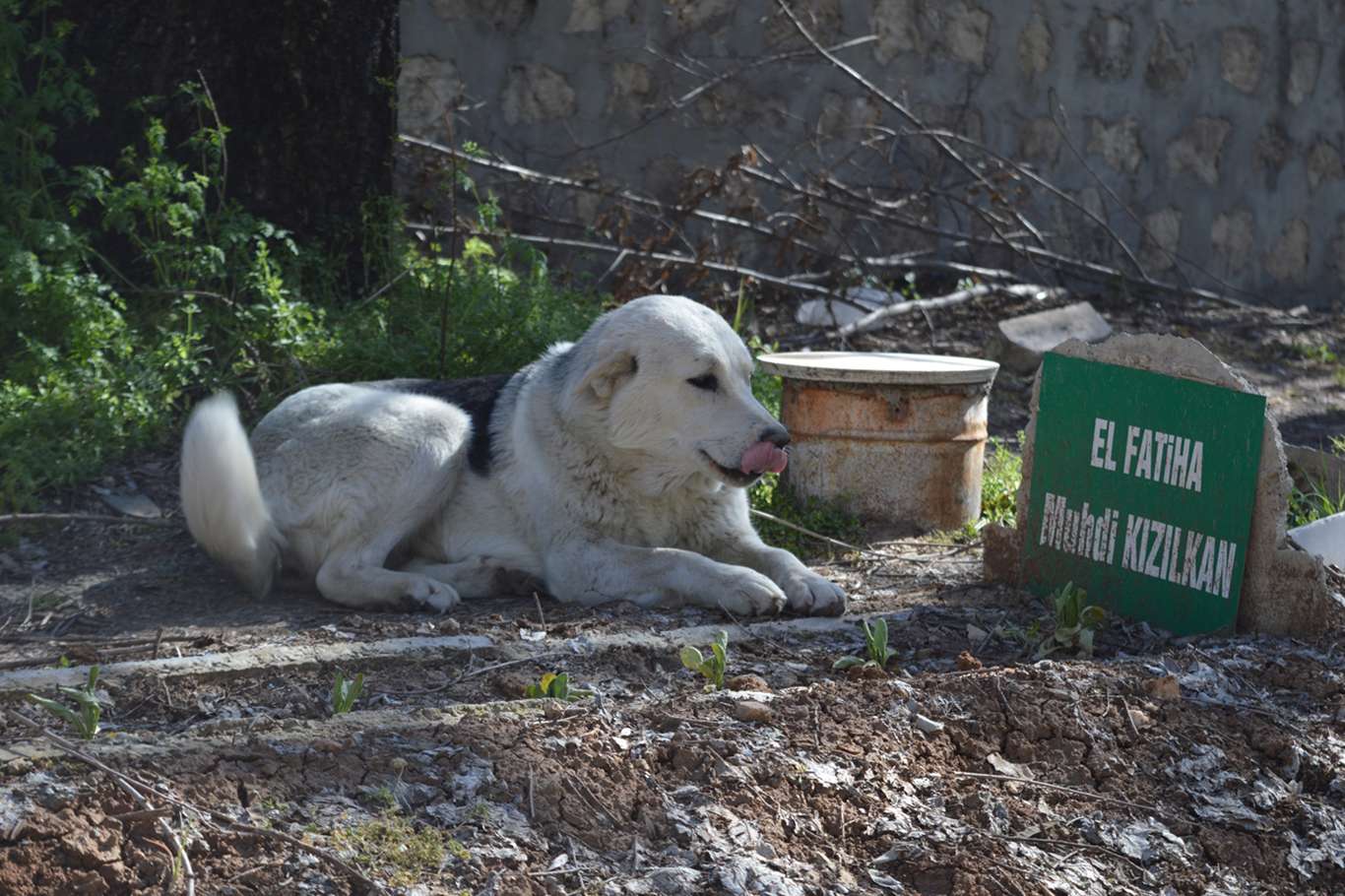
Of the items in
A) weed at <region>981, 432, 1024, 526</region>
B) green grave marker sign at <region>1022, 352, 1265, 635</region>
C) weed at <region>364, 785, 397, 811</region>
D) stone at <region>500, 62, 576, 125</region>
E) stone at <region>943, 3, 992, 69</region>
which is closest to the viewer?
weed at <region>364, 785, 397, 811</region>

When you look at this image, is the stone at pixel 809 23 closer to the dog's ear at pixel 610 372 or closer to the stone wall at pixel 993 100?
the stone wall at pixel 993 100

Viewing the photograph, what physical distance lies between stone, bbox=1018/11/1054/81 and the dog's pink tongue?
599 centimetres

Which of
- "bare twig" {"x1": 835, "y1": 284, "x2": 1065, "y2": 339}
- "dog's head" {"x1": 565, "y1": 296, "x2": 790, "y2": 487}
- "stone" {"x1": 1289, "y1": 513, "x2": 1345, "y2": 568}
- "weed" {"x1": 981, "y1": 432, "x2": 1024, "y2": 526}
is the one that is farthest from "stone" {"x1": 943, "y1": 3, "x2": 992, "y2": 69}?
"stone" {"x1": 1289, "y1": 513, "x2": 1345, "y2": 568}

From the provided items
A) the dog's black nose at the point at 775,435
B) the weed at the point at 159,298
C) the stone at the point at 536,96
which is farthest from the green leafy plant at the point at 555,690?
the stone at the point at 536,96

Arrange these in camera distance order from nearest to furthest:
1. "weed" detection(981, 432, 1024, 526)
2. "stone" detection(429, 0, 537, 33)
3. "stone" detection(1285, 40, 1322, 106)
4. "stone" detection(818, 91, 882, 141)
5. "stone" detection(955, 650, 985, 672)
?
1. "stone" detection(955, 650, 985, 672)
2. "weed" detection(981, 432, 1024, 526)
3. "stone" detection(429, 0, 537, 33)
4. "stone" detection(818, 91, 882, 141)
5. "stone" detection(1285, 40, 1322, 106)

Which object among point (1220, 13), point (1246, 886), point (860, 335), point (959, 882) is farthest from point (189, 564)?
point (1220, 13)

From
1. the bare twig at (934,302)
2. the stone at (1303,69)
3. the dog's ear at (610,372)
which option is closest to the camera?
the dog's ear at (610,372)

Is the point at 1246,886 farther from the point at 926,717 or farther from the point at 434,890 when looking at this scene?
the point at 434,890

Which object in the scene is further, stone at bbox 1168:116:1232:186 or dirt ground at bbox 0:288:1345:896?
stone at bbox 1168:116:1232:186

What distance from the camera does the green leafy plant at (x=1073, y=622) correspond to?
4.12m

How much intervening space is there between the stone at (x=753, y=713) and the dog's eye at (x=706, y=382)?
5.18ft

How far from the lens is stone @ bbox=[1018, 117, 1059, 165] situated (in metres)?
9.79

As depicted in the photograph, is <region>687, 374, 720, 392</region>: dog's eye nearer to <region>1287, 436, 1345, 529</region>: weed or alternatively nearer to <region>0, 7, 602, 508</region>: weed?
<region>0, 7, 602, 508</region>: weed

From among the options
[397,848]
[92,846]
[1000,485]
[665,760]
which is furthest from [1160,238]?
[92,846]
